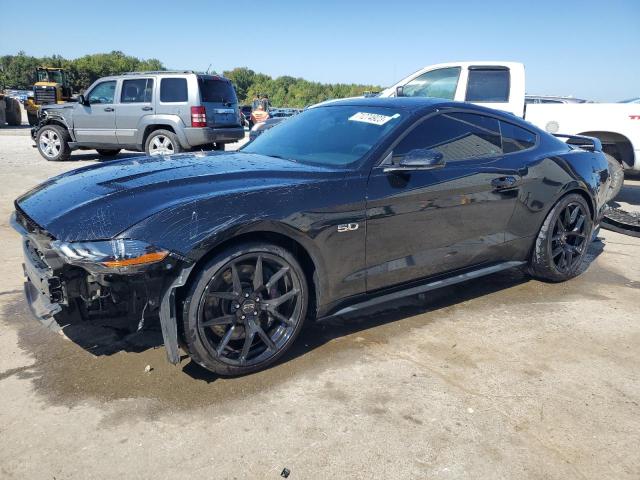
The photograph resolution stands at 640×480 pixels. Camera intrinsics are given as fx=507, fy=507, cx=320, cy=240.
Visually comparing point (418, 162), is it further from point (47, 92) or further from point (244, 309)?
point (47, 92)

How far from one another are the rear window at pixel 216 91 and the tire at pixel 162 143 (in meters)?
1.00

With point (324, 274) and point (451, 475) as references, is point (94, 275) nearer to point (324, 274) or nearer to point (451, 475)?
point (324, 274)

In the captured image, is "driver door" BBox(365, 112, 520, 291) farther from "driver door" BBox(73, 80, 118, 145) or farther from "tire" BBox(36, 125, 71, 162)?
"tire" BBox(36, 125, 71, 162)

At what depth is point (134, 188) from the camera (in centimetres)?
264

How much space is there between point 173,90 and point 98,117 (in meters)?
1.93

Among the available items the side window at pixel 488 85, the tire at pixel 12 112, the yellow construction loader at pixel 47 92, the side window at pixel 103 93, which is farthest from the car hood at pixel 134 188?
the tire at pixel 12 112

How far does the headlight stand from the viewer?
227 cm

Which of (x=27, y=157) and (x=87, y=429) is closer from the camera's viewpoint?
(x=87, y=429)

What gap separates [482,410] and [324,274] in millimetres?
1075

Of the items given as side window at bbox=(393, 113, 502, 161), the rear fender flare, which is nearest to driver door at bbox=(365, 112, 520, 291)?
side window at bbox=(393, 113, 502, 161)

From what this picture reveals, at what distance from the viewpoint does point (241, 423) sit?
234 cm

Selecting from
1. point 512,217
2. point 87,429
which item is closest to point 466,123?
point 512,217

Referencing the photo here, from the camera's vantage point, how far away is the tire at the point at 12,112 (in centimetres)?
2465

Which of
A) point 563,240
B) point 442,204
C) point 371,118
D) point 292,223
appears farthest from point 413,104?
point 563,240
